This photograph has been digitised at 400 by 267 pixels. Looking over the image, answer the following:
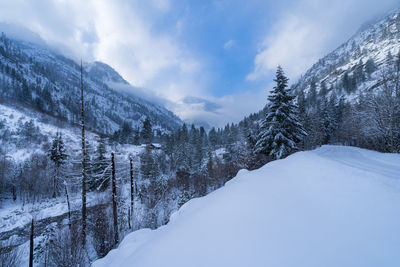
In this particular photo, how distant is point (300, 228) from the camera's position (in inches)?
94.9

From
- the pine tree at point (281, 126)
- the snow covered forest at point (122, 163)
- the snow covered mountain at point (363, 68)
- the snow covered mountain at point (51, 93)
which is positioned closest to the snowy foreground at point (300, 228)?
the snow covered forest at point (122, 163)

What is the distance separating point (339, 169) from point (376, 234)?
2.78 metres

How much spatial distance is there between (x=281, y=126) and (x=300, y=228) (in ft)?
44.2

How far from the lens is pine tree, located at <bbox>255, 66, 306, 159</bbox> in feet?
44.6

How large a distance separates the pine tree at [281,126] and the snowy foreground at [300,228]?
10284mm

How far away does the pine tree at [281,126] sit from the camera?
44.6ft

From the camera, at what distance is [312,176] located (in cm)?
412

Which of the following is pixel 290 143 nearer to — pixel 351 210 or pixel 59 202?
pixel 351 210

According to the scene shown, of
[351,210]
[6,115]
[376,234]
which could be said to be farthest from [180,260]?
[6,115]

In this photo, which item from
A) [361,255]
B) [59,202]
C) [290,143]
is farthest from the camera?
[59,202]

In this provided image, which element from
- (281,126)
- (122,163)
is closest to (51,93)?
(122,163)

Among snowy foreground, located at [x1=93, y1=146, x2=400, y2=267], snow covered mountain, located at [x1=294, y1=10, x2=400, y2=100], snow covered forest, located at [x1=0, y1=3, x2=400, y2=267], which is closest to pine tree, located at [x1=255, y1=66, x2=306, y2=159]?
snow covered forest, located at [x1=0, y1=3, x2=400, y2=267]

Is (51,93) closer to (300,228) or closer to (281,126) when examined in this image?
(281,126)

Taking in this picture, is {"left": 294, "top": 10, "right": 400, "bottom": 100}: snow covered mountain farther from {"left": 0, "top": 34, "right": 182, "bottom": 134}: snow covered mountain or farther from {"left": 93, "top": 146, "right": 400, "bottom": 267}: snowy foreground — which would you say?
{"left": 0, "top": 34, "right": 182, "bottom": 134}: snow covered mountain
